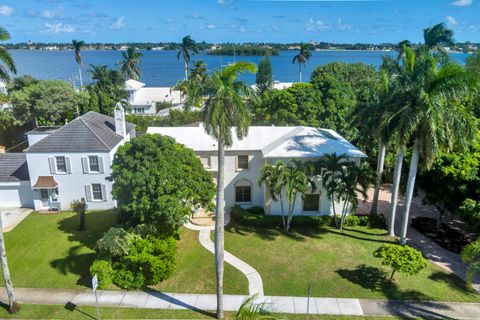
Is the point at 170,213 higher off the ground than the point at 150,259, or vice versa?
the point at 170,213

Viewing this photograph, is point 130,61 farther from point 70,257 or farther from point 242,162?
point 70,257

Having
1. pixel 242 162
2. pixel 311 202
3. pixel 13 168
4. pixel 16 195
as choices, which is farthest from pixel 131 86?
pixel 311 202

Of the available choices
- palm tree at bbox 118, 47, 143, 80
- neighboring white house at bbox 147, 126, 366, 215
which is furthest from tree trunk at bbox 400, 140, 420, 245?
palm tree at bbox 118, 47, 143, 80

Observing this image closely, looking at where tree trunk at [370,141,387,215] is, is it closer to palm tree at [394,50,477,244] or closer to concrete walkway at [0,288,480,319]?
palm tree at [394,50,477,244]

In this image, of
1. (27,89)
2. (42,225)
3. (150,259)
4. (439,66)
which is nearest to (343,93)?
(439,66)

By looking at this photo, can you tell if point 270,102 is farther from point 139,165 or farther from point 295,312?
point 295,312

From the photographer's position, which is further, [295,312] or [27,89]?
[27,89]

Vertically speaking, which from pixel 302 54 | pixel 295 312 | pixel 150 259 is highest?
pixel 302 54
